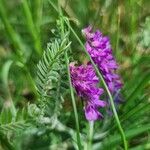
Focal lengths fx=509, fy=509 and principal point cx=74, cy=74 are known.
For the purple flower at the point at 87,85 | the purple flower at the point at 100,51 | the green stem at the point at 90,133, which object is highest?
the purple flower at the point at 100,51

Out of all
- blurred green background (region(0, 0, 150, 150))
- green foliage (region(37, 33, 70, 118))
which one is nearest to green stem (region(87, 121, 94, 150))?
blurred green background (region(0, 0, 150, 150))

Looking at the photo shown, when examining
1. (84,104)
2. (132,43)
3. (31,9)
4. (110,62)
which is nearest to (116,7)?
(132,43)

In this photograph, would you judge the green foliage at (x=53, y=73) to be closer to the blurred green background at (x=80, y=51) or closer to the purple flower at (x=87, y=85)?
the purple flower at (x=87, y=85)

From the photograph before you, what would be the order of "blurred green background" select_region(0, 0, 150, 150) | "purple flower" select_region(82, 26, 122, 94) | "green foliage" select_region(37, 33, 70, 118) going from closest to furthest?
1. "green foliage" select_region(37, 33, 70, 118)
2. "purple flower" select_region(82, 26, 122, 94)
3. "blurred green background" select_region(0, 0, 150, 150)

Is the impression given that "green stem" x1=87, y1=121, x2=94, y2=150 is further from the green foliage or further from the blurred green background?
the green foliage

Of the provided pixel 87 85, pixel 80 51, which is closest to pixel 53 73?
pixel 87 85

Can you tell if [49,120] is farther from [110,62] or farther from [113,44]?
[113,44]

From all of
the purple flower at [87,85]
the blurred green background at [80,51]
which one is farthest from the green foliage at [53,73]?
the blurred green background at [80,51]
